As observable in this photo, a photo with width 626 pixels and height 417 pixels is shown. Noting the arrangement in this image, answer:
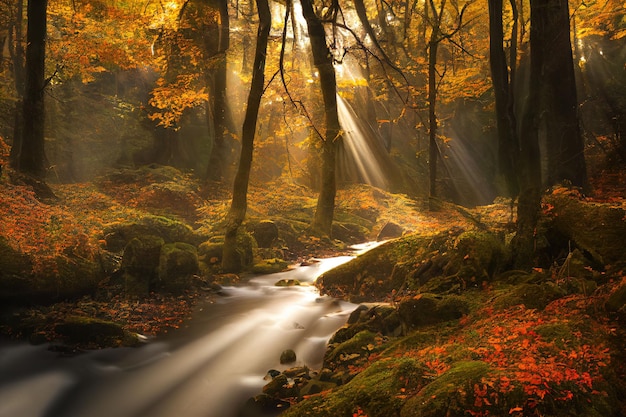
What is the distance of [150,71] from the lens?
78.8 feet

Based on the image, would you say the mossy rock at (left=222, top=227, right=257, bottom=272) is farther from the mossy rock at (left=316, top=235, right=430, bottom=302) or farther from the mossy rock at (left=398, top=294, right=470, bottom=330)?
the mossy rock at (left=398, top=294, right=470, bottom=330)

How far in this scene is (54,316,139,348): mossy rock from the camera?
6.70m

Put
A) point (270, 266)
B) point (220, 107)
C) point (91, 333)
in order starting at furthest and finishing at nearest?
point (220, 107) < point (270, 266) < point (91, 333)

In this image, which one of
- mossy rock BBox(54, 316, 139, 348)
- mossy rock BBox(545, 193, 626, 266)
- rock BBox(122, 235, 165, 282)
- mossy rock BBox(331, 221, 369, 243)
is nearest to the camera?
mossy rock BBox(545, 193, 626, 266)

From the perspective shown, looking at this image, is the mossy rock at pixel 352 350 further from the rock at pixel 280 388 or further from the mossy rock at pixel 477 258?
the mossy rock at pixel 477 258

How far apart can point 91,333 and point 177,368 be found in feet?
5.26

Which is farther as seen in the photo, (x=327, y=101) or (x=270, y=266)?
(x=327, y=101)

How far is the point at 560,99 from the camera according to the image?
7.61 metres

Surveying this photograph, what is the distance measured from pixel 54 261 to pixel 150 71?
19178 mm

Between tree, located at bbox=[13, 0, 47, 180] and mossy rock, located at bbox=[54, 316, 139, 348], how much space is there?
7273mm

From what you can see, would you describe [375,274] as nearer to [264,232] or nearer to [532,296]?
[532,296]

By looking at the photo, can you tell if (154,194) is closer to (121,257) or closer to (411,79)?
(121,257)

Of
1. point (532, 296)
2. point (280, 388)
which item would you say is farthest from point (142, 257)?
point (532, 296)

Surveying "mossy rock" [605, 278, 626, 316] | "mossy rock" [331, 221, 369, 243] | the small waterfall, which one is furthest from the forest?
the small waterfall
